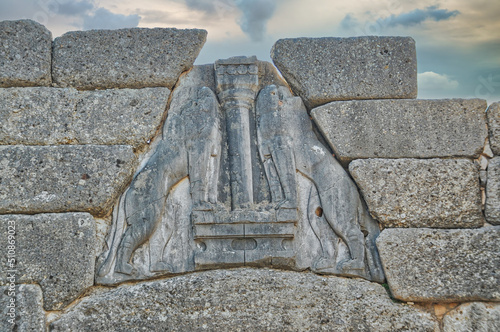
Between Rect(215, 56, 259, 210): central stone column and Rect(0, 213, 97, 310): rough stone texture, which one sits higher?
Rect(215, 56, 259, 210): central stone column

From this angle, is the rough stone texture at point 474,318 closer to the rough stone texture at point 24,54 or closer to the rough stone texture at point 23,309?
the rough stone texture at point 23,309

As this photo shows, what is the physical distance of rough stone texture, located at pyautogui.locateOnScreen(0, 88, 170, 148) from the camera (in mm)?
5309

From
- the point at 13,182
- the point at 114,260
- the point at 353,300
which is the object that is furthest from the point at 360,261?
the point at 13,182

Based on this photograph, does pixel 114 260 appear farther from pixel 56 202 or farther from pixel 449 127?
pixel 449 127

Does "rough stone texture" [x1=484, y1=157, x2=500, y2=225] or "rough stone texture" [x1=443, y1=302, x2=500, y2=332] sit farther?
"rough stone texture" [x1=484, y1=157, x2=500, y2=225]

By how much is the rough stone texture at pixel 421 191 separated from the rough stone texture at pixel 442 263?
0.33 ft

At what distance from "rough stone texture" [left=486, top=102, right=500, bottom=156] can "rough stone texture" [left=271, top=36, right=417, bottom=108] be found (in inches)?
25.9

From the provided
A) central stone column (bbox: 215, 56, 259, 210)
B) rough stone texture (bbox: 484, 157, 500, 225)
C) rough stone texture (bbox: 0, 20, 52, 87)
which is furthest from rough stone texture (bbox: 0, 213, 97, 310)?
rough stone texture (bbox: 484, 157, 500, 225)

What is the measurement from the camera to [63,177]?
17.0 feet

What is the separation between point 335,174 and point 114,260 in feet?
6.45

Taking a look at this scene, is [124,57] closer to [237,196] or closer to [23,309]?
[237,196]

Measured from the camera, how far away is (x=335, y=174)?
537cm

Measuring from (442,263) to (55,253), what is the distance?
3089 millimetres

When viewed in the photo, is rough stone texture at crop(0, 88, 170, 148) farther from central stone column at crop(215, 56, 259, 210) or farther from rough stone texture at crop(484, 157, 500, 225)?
rough stone texture at crop(484, 157, 500, 225)
